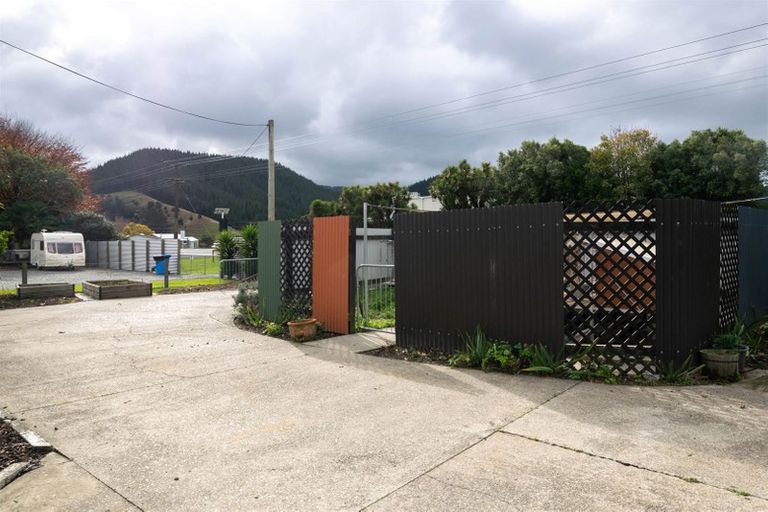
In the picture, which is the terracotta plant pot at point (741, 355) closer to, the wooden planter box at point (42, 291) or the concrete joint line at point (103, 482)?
the concrete joint line at point (103, 482)

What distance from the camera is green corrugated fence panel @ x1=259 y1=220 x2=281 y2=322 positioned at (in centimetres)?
945

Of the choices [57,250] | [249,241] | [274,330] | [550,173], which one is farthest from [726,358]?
[57,250]

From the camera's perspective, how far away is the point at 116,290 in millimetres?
15062

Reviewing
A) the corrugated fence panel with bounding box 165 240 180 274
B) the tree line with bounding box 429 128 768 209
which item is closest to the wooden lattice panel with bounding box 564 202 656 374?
the tree line with bounding box 429 128 768 209

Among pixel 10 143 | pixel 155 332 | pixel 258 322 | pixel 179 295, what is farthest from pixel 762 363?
pixel 10 143

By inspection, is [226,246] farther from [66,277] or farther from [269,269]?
[269,269]

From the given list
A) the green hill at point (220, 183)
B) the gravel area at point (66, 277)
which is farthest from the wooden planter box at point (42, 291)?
the green hill at point (220, 183)

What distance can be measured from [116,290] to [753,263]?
15896mm

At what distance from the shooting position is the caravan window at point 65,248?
31188 millimetres

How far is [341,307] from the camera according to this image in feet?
27.4

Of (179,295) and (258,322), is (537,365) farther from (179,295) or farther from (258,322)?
(179,295)

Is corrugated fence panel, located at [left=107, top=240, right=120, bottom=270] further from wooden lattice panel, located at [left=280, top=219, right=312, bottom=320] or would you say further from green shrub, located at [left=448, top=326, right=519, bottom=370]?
green shrub, located at [left=448, top=326, right=519, bottom=370]

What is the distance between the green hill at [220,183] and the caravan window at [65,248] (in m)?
52.1

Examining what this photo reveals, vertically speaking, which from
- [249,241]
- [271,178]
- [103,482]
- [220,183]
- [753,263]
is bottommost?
[103,482]
